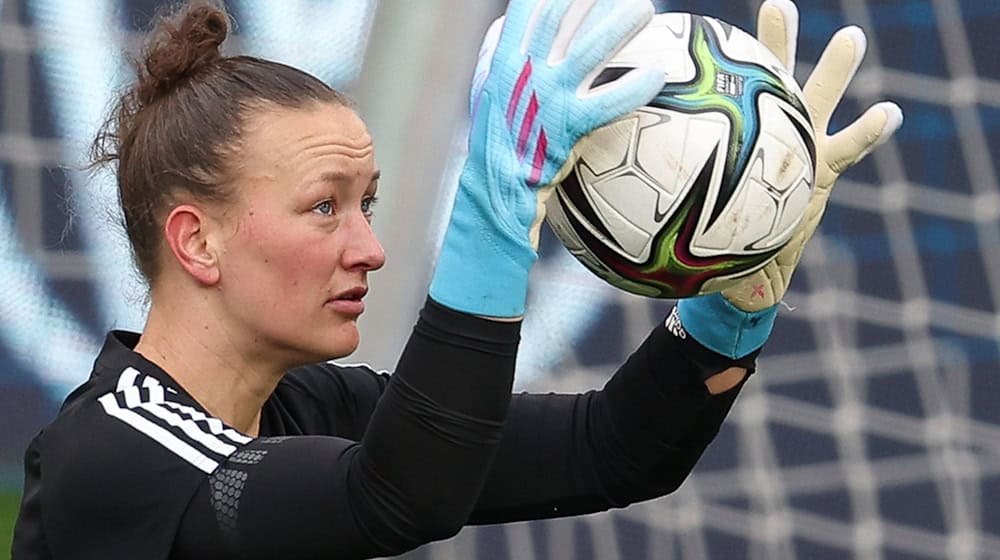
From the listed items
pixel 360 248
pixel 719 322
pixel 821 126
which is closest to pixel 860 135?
pixel 821 126

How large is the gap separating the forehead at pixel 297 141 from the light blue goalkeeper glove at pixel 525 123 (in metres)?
0.20

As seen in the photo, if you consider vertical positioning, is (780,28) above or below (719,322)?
above

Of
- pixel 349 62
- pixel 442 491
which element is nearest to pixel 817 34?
pixel 349 62

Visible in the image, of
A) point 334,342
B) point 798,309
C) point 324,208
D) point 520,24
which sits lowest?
point 798,309

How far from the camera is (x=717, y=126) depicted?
1.61 meters

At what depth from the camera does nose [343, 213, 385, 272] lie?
164 cm

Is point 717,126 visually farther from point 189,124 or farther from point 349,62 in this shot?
point 349,62

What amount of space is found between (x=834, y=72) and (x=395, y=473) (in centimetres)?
68

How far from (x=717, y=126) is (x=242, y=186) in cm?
44

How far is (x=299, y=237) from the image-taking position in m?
1.62

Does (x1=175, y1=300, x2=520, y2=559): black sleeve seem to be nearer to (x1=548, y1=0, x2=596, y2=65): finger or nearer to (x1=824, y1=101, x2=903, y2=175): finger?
(x1=548, y1=0, x2=596, y2=65): finger

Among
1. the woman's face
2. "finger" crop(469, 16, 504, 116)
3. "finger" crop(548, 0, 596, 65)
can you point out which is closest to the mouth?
the woman's face

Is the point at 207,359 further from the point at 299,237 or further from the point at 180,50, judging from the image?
the point at 180,50

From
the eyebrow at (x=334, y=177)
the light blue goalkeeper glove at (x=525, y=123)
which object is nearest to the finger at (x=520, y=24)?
the light blue goalkeeper glove at (x=525, y=123)
